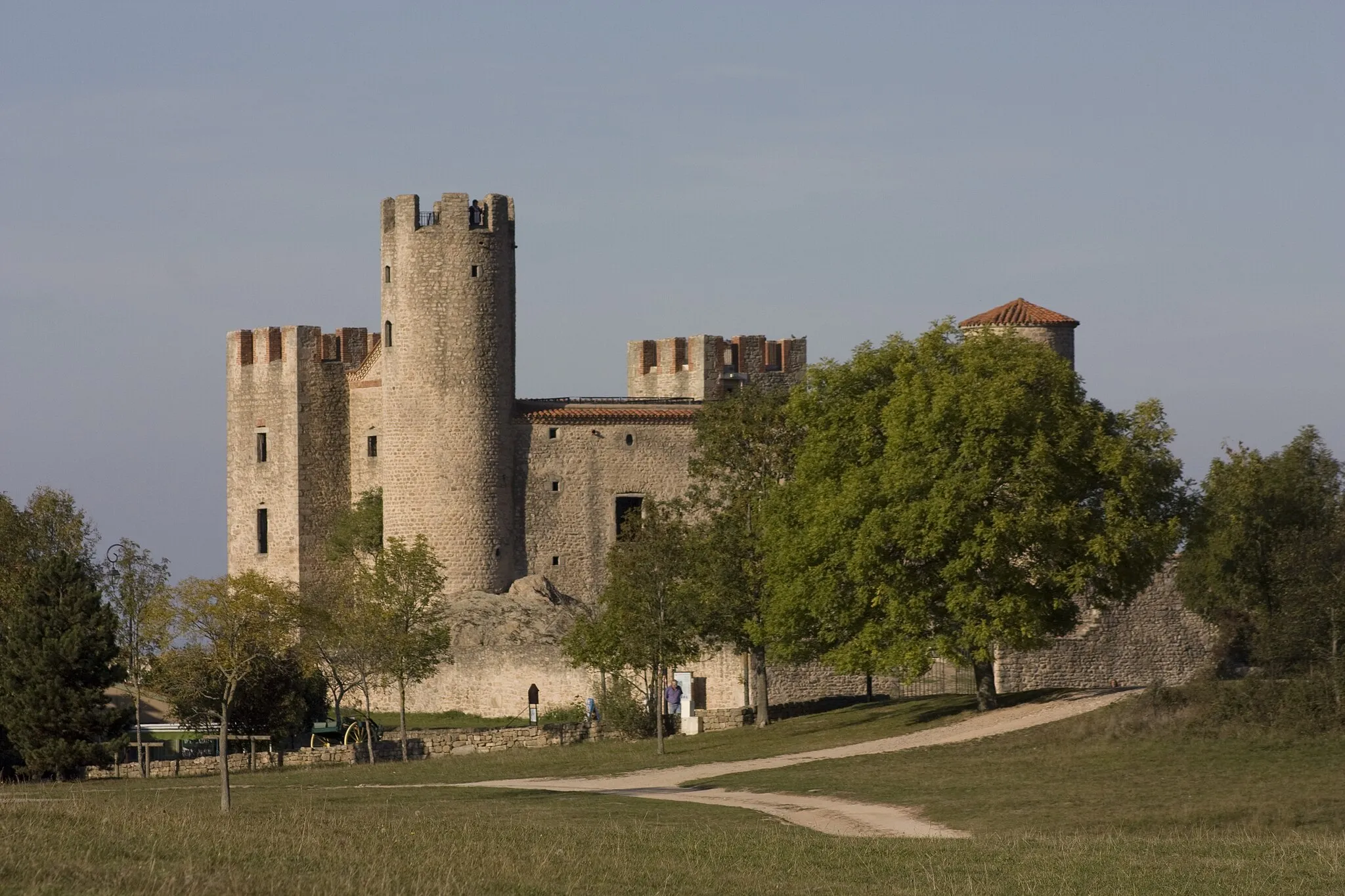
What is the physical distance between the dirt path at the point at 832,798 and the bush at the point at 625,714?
25.0ft

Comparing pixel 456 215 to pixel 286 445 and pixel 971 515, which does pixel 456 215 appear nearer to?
pixel 286 445

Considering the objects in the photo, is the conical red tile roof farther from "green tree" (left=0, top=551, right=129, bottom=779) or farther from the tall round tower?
"green tree" (left=0, top=551, right=129, bottom=779)

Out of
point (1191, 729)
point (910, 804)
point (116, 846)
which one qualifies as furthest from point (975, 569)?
point (116, 846)

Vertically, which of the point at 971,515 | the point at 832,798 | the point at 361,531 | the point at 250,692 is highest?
the point at 361,531

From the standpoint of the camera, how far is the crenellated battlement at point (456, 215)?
6138cm

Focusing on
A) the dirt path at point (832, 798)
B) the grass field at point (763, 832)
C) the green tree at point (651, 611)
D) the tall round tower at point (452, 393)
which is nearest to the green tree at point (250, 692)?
the grass field at point (763, 832)

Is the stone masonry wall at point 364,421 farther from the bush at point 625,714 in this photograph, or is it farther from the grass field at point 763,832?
the grass field at point 763,832

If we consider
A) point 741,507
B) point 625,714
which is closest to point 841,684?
point 741,507

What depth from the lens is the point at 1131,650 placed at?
4822 centimetres

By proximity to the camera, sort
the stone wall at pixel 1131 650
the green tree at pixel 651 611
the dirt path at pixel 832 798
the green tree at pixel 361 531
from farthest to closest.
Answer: the green tree at pixel 361 531 → the stone wall at pixel 1131 650 → the green tree at pixel 651 611 → the dirt path at pixel 832 798

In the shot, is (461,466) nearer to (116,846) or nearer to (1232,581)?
(1232,581)

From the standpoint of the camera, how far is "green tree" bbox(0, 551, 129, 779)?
124 ft

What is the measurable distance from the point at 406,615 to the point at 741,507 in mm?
8918

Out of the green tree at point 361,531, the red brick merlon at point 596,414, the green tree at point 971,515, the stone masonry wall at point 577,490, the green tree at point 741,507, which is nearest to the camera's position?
the green tree at point 971,515
